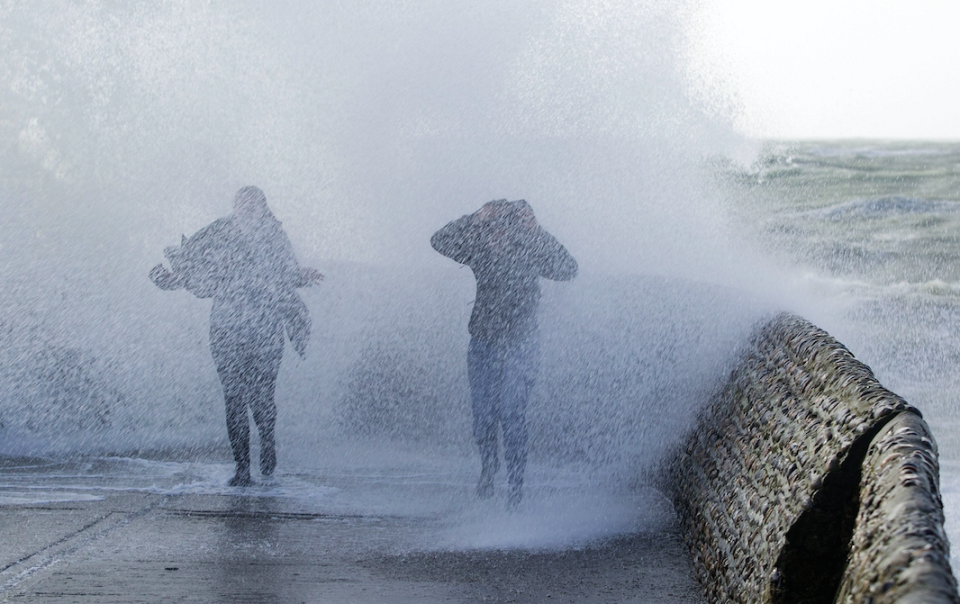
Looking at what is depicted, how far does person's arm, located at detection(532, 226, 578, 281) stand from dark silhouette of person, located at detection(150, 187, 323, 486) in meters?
1.59

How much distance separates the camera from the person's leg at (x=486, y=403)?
234 inches

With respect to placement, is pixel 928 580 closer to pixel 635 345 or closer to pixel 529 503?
pixel 529 503

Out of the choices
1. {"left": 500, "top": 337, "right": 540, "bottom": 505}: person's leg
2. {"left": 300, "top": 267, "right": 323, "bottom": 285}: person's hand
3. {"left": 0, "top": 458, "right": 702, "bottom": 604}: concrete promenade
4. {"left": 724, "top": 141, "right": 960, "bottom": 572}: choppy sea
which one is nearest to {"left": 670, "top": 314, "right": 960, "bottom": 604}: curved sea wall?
{"left": 0, "top": 458, "right": 702, "bottom": 604}: concrete promenade

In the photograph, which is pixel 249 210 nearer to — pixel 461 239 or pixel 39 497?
pixel 461 239

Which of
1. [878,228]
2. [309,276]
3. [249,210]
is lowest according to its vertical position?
[309,276]

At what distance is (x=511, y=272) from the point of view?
19.4ft

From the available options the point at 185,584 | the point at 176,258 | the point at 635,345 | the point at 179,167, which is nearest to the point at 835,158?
the point at 179,167

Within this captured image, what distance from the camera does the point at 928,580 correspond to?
1862mm

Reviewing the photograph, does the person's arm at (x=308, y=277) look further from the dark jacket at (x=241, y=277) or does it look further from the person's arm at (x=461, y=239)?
the person's arm at (x=461, y=239)

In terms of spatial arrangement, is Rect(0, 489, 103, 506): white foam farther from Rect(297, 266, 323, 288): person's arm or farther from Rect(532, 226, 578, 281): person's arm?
Rect(532, 226, 578, 281): person's arm

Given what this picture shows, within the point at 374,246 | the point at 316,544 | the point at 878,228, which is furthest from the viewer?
the point at 878,228

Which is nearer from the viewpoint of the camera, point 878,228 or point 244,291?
point 244,291

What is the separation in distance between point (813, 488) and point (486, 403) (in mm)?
3262

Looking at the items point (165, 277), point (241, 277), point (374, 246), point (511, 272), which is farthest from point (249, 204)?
point (374, 246)
